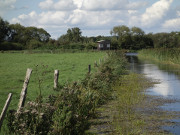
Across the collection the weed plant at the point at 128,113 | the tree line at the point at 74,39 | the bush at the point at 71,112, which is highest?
the tree line at the point at 74,39

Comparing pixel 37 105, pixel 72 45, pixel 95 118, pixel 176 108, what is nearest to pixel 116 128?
pixel 95 118

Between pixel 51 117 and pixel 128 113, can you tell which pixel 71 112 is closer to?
pixel 51 117

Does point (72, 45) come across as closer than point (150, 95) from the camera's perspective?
No

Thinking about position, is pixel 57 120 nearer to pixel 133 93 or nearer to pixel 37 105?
pixel 37 105

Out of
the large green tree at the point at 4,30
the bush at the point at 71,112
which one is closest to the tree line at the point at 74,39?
the large green tree at the point at 4,30

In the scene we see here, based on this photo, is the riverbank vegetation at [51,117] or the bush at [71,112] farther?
the bush at [71,112]

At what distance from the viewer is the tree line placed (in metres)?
89.6

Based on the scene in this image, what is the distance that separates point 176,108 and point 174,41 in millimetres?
108000

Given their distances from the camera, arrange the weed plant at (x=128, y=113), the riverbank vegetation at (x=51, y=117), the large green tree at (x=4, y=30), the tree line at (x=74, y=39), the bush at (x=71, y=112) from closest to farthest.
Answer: the riverbank vegetation at (x=51, y=117) → the bush at (x=71, y=112) → the weed plant at (x=128, y=113) → the tree line at (x=74, y=39) → the large green tree at (x=4, y=30)

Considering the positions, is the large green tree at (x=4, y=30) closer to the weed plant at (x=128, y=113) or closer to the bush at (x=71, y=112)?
the weed plant at (x=128, y=113)

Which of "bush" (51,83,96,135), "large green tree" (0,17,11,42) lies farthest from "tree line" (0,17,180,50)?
"bush" (51,83,96,135)

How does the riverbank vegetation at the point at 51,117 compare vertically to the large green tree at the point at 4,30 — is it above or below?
below

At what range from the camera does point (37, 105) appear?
752cm

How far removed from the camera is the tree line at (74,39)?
8956 cm
